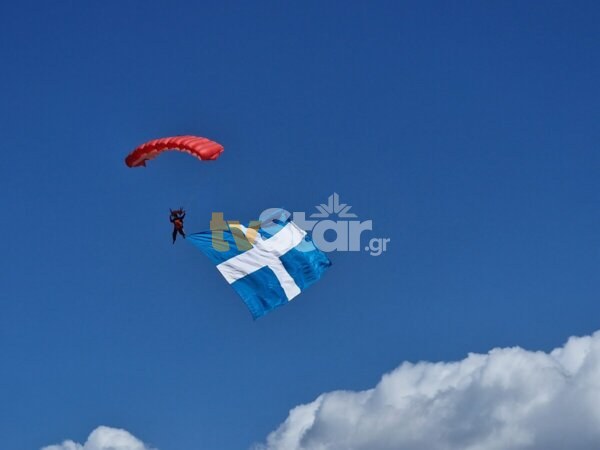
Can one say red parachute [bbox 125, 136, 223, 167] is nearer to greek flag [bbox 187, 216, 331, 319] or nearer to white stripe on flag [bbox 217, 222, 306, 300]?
greek flag [bbox 187, 216, 331, 319]

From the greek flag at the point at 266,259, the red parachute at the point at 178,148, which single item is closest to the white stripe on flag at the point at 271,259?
the greek flag at the point at 266,259

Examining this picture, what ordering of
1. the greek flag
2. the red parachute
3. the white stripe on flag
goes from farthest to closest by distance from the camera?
the white stripe on flag < the greek flag < the red parachute

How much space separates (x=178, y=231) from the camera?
4300cm

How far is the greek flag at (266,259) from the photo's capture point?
45094 millimetres

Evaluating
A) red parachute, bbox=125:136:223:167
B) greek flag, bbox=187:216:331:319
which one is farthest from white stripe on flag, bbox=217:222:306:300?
red parachute, bbox=125:136:223:167

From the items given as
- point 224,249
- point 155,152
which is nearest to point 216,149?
point 155,152

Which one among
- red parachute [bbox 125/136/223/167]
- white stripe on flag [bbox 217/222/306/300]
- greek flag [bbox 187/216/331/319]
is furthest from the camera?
white stripe on flag [bbox 217/222/306/300]

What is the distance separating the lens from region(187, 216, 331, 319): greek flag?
45.1m

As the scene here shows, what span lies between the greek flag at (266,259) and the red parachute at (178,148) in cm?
476

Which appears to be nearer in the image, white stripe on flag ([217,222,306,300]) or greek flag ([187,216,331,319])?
greek flag ([187,216,331,319])

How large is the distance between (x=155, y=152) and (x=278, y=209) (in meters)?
8.01

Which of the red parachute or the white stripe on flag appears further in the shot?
the white stripe on flag

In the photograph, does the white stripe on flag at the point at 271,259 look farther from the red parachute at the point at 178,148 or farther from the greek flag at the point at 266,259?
the red parachute at the point at 178,148

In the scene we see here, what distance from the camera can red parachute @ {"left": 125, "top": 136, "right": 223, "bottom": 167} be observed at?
40.7 m
